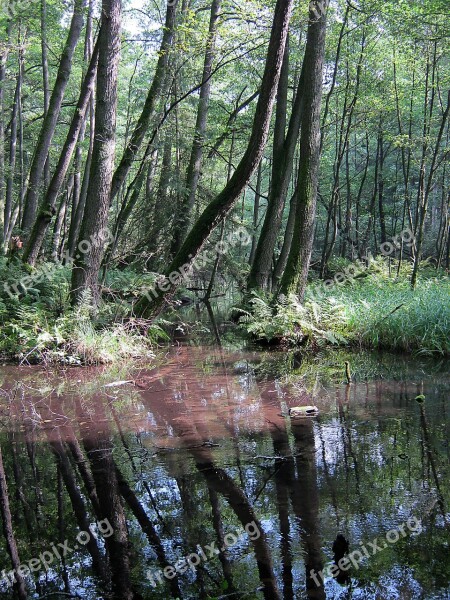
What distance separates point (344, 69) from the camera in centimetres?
1992

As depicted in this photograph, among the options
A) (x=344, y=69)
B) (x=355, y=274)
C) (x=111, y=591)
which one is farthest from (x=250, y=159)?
(x=344, y=69)

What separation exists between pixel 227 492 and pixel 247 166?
5.84 m

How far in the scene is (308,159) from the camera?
11117 millimetres

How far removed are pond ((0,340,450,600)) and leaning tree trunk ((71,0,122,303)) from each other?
3052 millimetres

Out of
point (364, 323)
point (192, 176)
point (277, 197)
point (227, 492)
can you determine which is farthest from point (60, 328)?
point (192, 176)

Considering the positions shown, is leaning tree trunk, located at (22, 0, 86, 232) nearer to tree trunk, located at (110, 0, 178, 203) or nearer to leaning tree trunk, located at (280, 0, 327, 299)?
tree trunk, located at (110, 0, 178, 203)

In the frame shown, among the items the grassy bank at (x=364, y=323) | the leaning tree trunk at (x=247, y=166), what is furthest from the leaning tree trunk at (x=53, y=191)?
the grassy bank at (x=364, y=323)

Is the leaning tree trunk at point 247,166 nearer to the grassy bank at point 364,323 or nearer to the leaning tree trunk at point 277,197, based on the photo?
the grassy bank at point 364,323

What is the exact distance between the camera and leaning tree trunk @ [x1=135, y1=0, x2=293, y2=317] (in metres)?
7.84

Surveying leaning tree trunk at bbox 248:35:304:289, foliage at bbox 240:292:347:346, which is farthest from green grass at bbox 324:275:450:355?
leaning tree trunk at bbox 248:35:304:289

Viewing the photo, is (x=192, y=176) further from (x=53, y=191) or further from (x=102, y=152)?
(x=102, y=152)

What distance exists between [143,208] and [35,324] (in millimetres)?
8214

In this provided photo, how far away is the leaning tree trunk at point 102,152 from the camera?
9.48 meters

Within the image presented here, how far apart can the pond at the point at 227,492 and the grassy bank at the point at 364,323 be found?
8.41 ft
